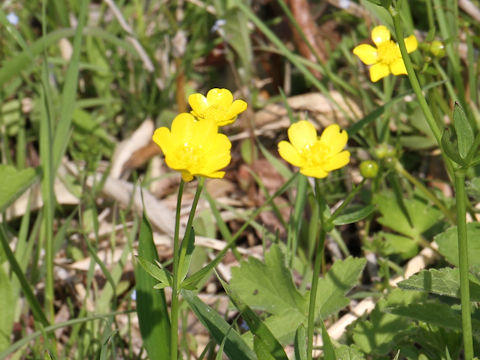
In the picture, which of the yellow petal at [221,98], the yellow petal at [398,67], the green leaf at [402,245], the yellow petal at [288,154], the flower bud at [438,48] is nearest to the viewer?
the yellow petal at [288,154]

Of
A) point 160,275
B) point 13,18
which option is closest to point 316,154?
point 160,275

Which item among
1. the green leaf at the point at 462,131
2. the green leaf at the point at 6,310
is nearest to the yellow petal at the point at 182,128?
the green leaf at the point at 462,131

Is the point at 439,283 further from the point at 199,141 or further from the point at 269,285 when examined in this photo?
the point at 199,141

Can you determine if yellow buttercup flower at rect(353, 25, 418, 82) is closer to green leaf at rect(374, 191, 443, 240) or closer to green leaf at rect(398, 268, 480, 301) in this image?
green leaf at rect(398, 268, 480, 301)

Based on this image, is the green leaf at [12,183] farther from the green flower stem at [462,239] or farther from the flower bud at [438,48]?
the green flower stem at [462,239]

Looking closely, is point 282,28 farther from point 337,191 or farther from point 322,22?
point 337,191

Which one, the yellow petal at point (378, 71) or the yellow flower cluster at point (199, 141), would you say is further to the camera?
the yellow petal at point (378, 71)
